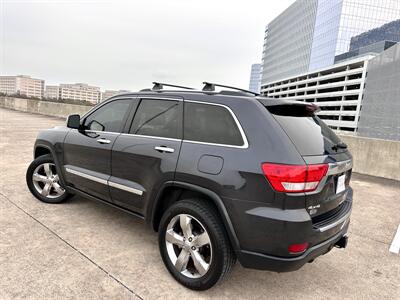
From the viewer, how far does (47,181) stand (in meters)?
4.45

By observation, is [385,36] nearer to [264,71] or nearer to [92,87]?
[264,71]

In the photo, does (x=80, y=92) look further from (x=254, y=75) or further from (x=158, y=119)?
(x=254, y=75)

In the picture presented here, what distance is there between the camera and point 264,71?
13638 cm

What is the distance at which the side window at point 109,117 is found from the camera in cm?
360

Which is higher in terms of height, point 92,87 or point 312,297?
point 92,87

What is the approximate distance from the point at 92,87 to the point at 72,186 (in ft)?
280

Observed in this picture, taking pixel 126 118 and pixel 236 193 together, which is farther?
pixel 126 118

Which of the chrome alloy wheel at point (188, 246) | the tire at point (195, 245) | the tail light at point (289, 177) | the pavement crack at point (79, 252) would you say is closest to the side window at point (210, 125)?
the tail light at point (289, 177)

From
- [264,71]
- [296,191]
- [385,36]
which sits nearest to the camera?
[296,191]

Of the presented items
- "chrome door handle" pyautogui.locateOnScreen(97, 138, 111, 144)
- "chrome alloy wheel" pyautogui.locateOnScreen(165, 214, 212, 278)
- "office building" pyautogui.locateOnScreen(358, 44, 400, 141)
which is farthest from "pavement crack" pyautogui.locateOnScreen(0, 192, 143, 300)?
"office building" pyautogui.locateOnScreen(358, 44, 400, 141)

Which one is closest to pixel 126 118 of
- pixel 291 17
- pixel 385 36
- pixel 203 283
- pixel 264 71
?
pixel 203 283

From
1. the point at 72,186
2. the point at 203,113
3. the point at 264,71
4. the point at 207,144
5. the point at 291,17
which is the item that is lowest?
the point at 72,186

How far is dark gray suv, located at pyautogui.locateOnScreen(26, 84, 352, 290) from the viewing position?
7.63 feet

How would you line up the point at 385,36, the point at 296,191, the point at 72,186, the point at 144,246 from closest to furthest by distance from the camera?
the point at 296,191 → the point at 144,246 → the point at 72,186 → the point at 385,36
